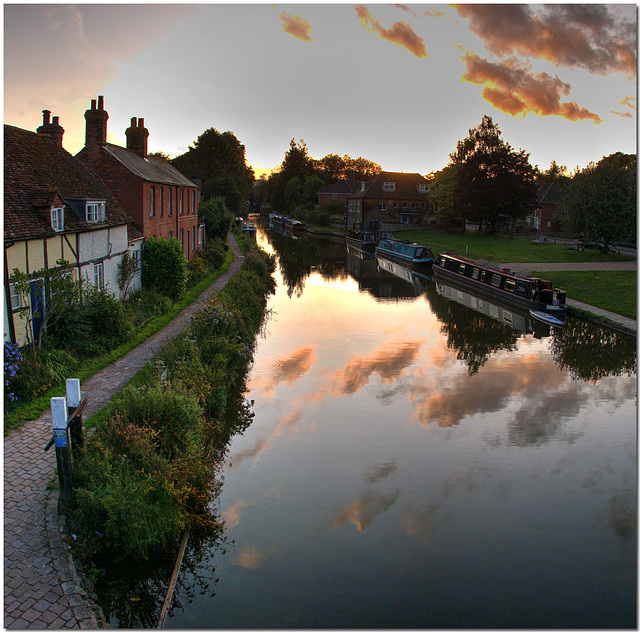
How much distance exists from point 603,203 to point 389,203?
32337 millimetres

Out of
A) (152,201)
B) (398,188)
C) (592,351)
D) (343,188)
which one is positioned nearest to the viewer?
(592,351)

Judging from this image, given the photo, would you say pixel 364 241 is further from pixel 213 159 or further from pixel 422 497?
pixel 422 497

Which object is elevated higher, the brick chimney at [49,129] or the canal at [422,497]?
the brick chimney at [49,129]

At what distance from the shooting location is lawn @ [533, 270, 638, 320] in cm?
2252

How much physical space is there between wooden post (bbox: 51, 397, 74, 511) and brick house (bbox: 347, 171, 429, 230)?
2201 inches

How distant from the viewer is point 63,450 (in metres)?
6.86

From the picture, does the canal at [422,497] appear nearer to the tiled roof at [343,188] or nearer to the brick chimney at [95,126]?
the brick chimney at [95,126]

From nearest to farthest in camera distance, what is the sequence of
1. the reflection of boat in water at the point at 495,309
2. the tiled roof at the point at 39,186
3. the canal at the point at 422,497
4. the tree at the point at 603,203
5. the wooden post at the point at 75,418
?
the canal at the point at 422,497, the wooden post at the point at 75,418, the tiled roof at the point at 39,186, the reflection of boat in water at the point at 495,309, the tree at the point at 603,203

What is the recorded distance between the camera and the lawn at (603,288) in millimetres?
22516

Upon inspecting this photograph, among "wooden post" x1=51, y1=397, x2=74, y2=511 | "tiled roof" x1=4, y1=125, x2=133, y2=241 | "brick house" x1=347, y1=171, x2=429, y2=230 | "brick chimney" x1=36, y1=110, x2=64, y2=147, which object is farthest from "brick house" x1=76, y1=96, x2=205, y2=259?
"brick house" x1=347, y1=171, x2=429, y2=230

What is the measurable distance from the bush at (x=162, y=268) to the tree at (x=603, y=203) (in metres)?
26.6

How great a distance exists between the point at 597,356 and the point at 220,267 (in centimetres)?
2010

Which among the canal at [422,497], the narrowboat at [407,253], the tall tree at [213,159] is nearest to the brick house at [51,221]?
the canal at [422,497]

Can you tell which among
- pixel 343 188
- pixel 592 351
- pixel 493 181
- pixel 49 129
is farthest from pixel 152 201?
pixel 343 188
